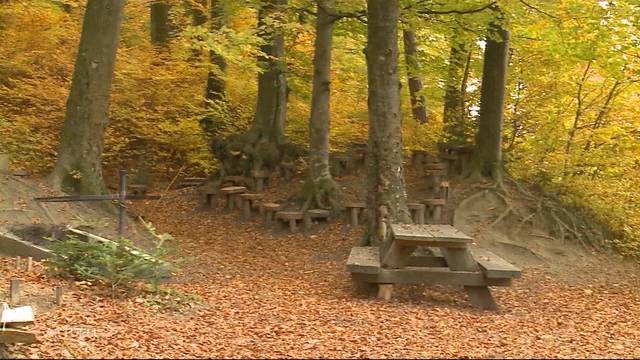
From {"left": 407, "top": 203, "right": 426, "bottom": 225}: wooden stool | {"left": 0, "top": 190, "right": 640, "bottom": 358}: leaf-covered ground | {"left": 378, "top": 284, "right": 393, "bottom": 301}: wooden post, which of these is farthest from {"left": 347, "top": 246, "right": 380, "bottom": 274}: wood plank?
{"left": 407, "top": 203, "right": 426, "bottom": 225}: wooden stool

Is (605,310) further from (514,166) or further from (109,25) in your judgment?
(109,25)

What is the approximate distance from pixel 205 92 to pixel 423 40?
18.3ft

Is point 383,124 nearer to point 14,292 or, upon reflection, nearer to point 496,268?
point 496,268

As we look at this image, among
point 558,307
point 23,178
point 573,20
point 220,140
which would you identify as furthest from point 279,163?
point 558,307

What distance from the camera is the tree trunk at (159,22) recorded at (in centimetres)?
1894

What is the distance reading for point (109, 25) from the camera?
460 inches

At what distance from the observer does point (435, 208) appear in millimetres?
12422

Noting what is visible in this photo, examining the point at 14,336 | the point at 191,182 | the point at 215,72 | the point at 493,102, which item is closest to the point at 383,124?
the point at 493,102

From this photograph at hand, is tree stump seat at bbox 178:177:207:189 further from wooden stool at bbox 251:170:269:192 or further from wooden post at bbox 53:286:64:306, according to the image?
wooden post at bbox 53:286:64:306

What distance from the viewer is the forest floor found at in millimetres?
5875

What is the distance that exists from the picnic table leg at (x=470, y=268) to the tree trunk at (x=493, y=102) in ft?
16.6

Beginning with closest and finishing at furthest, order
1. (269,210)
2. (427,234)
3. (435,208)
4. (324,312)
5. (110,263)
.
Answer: (110,263)
(324,312)
(427,234)
(435,208)
(269,210)

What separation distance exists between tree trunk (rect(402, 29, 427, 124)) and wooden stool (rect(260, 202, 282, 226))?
14.5 feet

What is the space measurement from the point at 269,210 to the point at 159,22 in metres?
8.28
